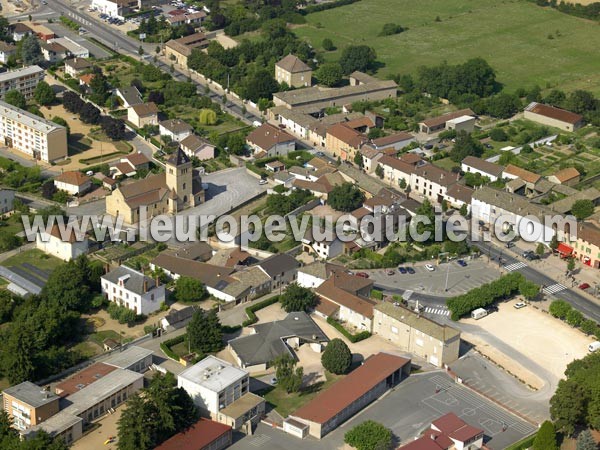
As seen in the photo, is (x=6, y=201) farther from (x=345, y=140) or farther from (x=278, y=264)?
(x=345, y=140)

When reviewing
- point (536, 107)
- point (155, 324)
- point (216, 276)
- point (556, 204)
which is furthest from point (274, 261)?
point (536, 107)

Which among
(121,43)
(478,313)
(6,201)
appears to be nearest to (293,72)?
(121,43)

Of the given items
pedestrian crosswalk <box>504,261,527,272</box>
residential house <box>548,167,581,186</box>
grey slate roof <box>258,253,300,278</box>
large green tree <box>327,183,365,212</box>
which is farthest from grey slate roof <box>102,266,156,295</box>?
residential house <box>548,167,581,186</box>

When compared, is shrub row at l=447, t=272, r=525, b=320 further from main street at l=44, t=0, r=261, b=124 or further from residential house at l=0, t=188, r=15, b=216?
main street at l=44, t=0, r=261, b=124

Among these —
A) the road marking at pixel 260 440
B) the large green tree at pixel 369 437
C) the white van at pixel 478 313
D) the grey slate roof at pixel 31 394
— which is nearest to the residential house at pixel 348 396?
the road marking at pixel 260 440

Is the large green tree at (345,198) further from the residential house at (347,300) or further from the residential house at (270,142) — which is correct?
the residential house at (347,300)
